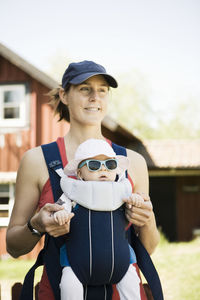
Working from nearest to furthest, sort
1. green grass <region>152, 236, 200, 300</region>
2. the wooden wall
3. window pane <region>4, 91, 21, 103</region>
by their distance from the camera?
green grass <region>152, 236, 200, 300</region> < the wooden wall < window pane <region>4, 91, 21, 103</region>

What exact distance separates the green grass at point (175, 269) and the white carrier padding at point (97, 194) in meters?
4.93

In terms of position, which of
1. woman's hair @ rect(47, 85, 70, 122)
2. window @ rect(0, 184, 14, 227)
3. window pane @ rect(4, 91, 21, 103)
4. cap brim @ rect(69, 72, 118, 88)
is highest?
window pane @ rect(4, 91, 21, 103)

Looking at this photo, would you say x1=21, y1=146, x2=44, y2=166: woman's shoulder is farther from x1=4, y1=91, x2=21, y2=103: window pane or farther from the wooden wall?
x1=4, y1=91, x2=21, y2=103: window pane

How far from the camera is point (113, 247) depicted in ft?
6.77

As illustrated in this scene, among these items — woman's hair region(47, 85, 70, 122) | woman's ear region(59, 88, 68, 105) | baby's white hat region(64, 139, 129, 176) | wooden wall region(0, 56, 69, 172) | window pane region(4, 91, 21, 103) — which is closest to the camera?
baby's white hat region(64, 139, 129, 176)

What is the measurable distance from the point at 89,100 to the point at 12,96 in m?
Result: 10.7

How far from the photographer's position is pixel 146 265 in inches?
94.4

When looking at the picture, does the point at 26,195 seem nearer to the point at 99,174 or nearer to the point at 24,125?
the point at 99,174

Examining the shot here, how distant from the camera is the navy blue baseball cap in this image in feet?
8.19

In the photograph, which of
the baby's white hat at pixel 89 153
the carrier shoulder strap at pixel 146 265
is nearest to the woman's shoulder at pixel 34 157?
the baby's white hat at pixel 89 153

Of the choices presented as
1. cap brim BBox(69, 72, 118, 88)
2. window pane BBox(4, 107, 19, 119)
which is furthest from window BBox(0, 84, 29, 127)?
cap brim BBox(69, 72, 118, 88)

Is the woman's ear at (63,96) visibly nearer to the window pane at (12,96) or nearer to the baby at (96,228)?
the baby at (96,228)

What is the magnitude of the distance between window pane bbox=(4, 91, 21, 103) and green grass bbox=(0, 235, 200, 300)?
5.33 meters

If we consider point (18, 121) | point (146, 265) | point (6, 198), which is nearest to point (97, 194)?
point (146, 265)
